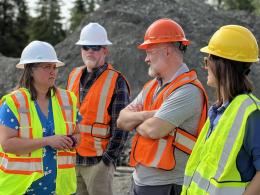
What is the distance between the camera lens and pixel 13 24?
38406mm

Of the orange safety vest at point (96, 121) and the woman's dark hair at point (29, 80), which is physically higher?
the woman's dark hair at point (29, 80)

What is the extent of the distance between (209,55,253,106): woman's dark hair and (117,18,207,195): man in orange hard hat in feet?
2.01

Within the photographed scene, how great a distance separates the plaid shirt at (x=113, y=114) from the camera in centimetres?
488

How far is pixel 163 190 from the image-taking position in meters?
3.61

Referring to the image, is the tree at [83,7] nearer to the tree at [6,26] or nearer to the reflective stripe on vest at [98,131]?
the tree at [6,26]

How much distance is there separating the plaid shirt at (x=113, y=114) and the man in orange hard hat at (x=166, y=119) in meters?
1.05

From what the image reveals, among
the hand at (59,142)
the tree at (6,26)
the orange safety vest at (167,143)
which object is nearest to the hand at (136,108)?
the orange safety vest at (167,143)

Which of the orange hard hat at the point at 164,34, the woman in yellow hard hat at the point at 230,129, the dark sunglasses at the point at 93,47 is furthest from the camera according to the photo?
the dark sunglasses at the point at 93,47

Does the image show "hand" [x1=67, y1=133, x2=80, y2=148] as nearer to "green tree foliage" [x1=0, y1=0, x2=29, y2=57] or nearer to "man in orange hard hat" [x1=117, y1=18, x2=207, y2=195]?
"man in orange hard hat" [x1=117, y1=18, x2=207, y2=195]

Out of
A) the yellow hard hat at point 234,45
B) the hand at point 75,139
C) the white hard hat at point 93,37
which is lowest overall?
the hand at point 75,139

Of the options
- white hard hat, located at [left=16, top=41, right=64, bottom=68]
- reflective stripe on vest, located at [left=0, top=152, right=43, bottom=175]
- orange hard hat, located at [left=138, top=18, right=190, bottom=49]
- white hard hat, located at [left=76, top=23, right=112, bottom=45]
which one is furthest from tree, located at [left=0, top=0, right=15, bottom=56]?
orange hard hat, located at [left=138, top=18, right=190, bottom=49]

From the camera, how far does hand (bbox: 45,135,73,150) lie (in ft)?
12.6

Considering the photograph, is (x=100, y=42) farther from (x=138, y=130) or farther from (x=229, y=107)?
(x=229, y=107)

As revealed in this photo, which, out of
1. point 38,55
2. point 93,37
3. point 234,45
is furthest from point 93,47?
point 234,45
